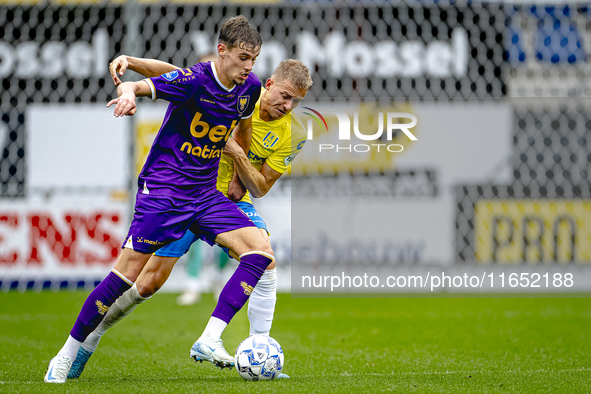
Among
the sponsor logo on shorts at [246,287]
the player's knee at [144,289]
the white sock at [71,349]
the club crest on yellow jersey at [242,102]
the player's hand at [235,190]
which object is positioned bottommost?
the white sock at [71,349]

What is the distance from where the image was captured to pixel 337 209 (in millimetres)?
9016

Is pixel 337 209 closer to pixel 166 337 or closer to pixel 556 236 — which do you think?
pixel 556 236

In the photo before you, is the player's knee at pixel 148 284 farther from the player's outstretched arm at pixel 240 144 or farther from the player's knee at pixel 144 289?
the player's outstretched arm at pixel 240 144

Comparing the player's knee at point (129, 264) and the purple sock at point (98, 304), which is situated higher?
the player's knee at point (129, 264)

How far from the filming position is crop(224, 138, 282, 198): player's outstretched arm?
4.06 m

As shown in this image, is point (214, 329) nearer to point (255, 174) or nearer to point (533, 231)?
point (255, 174)

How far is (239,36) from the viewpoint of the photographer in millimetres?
3568

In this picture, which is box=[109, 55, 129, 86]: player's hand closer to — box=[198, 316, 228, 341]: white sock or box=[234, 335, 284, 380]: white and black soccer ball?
box=[198, 316, 228, 341]: white sock

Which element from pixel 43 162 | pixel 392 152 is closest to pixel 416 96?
pixel 392 152

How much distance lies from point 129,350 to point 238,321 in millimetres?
2199

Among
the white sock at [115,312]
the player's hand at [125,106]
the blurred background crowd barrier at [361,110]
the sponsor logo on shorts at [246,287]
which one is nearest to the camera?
the player's hand at [125,106]

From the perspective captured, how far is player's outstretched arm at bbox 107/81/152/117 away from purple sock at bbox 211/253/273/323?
1.02 metres

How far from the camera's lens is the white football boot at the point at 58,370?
3516mm

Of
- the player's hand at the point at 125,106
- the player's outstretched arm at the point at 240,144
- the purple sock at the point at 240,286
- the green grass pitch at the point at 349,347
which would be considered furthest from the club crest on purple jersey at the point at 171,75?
the green grass pitch at the point at 349,347
